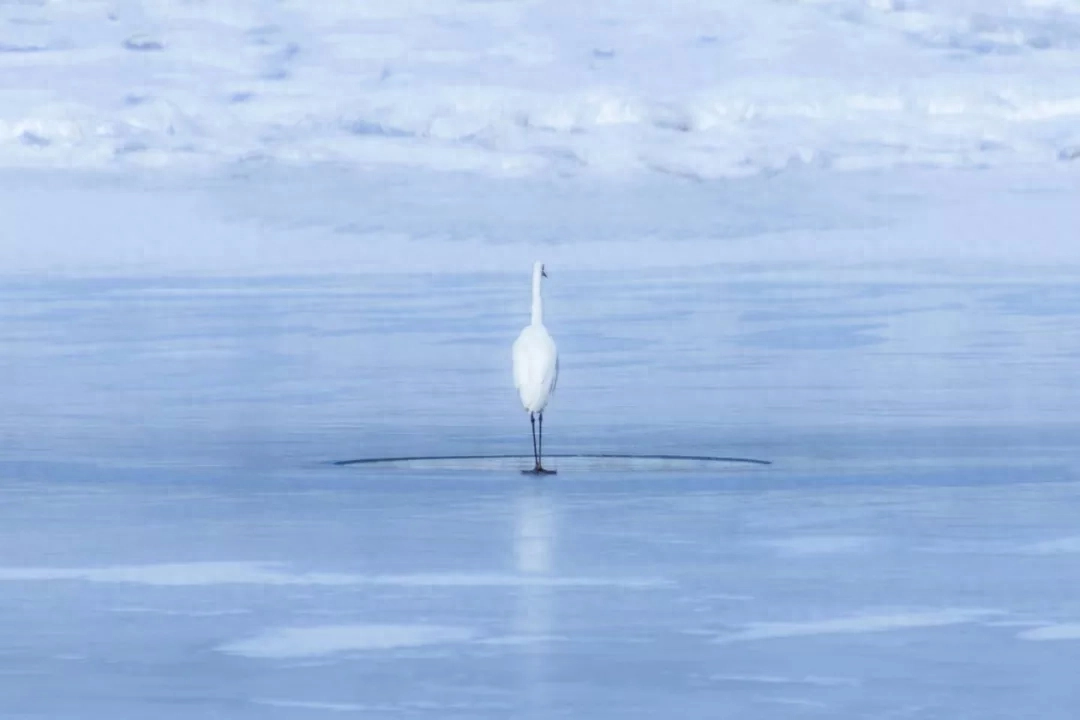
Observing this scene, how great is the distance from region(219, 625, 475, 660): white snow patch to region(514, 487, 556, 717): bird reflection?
339mm

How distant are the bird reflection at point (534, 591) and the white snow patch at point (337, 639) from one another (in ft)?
1.11

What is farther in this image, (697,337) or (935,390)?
(697,337)

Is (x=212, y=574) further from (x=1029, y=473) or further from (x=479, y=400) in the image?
(x=479, y=400)

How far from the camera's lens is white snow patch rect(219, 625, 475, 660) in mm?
11602

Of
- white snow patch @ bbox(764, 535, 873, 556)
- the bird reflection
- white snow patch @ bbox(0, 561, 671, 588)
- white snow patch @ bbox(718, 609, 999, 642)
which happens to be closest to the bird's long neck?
the bird reflection

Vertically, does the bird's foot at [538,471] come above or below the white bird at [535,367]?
below

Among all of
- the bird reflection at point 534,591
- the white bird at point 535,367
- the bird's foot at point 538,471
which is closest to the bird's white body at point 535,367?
the white bird at point 535,367

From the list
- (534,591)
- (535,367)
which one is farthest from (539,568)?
(535,367)

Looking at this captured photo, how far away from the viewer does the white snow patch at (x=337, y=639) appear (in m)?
11.6

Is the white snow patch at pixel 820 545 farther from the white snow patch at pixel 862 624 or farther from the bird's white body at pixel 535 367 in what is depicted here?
the bird's white body at pixel 535 367

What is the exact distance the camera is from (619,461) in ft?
72.4

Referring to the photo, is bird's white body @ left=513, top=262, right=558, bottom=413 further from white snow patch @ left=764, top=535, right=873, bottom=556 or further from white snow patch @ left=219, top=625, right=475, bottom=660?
white snow patch @ left=219, top=625, right=475, bottom=660

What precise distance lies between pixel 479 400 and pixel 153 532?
1661cm

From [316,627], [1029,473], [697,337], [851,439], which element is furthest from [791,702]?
[697,337]
